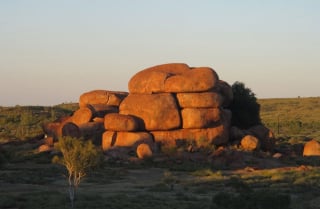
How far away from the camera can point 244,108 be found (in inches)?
2047

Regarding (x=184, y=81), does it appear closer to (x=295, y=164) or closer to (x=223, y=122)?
(x=223, y=122)

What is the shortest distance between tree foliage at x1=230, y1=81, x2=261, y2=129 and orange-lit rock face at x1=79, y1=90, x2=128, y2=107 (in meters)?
10.6

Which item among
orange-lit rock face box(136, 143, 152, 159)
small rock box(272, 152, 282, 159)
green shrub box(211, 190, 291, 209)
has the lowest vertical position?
small rock box(272, 152, 282, 159)

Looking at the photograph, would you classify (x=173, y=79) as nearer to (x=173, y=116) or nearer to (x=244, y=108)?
(x=173, y=116)

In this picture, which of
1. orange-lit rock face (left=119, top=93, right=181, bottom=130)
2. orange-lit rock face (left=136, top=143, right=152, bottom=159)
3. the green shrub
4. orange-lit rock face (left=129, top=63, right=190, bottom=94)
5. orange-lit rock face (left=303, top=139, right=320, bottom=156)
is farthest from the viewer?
orange-lit rock face (left=303, top=139, right=320, bottom=156)

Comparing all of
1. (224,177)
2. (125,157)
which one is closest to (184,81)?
(125,157)

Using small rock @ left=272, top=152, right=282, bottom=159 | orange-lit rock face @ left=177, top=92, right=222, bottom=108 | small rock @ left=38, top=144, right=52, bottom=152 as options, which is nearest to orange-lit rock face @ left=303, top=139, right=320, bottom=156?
small rock @ left=272, top=152, right=282, bottom=159

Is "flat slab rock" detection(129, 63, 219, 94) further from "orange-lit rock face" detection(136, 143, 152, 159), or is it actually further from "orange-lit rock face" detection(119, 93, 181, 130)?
"orange-lit rock face" detection(136, 143, 152, 159)

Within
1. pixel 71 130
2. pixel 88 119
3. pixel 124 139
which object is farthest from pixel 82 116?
pixel 124 139

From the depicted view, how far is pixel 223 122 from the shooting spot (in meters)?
46.2

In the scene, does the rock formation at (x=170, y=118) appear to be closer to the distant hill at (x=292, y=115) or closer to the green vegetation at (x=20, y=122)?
the green vegetation at (x=20, y=122)

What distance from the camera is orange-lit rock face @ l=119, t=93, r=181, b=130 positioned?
4438 centimetres

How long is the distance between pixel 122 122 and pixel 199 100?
20.9 feet

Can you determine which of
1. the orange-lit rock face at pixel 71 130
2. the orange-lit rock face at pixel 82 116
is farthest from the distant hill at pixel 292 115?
the orange-lit rock face at pixel 71 130
